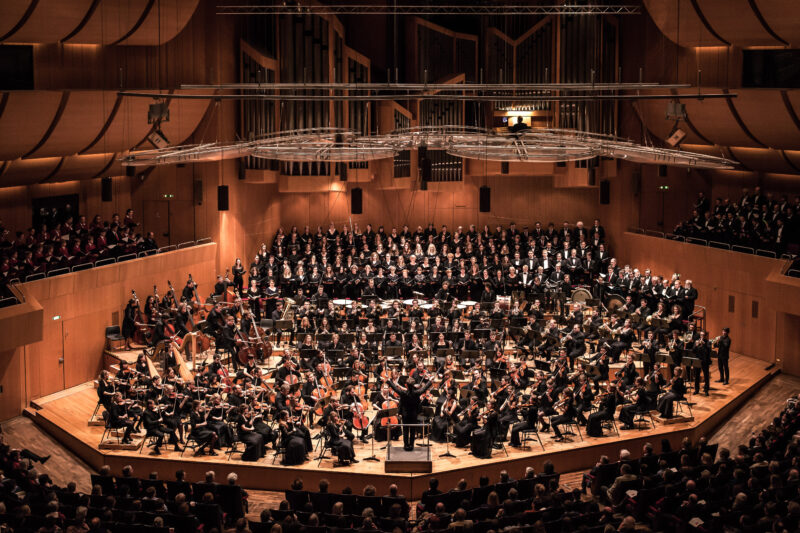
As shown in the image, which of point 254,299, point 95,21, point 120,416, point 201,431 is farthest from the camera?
point 254,299

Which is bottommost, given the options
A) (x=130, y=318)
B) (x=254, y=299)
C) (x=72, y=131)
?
(x=130, y=318)

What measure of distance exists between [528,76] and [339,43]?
12.9ft

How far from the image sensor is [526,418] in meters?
13.1

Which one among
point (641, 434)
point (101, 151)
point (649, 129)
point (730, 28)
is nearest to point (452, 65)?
point (649, 129)

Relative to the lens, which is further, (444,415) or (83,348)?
(83,348)

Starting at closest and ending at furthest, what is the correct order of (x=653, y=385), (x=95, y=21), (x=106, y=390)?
(x=106, y=390) → (x=653, y=385) → (x=95, y=21)

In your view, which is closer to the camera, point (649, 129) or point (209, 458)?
point (209, 458)

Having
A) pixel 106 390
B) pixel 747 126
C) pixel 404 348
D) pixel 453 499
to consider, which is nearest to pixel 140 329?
pixel 106 390

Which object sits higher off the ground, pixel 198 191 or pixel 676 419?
pixel 198 191

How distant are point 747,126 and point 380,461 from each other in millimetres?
8784

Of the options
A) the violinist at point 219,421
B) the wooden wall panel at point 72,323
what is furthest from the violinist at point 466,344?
the wooden wall panel at point 72,323

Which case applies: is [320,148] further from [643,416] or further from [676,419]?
[676,419]

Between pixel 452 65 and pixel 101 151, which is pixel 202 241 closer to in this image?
pixel 101 151

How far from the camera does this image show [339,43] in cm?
1989
